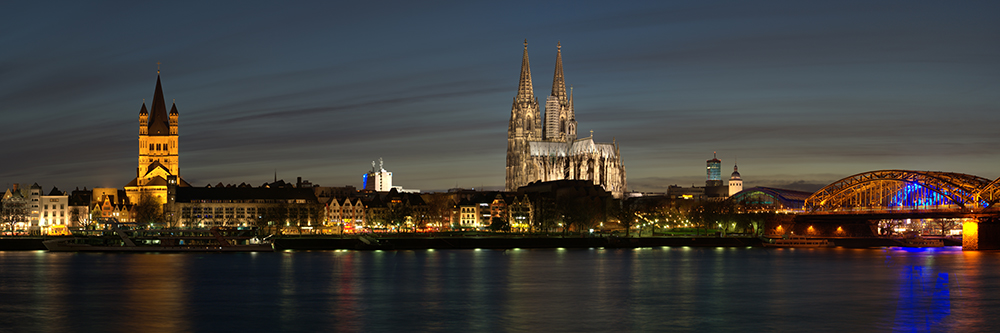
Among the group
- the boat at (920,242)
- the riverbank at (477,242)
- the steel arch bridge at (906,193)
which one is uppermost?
the steel arch bridge at (906,193)

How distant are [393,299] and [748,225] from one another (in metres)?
88.5

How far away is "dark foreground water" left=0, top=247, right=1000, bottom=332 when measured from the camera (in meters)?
39.5

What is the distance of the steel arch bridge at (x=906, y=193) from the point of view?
106688 millimetres

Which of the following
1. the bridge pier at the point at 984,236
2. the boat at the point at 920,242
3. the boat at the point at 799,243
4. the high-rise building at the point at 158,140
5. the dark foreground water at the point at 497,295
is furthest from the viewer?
the high-rise building at the point at 158,140

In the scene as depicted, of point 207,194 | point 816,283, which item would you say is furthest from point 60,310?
point 207,194

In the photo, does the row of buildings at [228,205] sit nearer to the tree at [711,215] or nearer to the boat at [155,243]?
the tree at [711,215]

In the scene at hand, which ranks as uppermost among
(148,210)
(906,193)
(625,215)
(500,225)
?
(906,193)

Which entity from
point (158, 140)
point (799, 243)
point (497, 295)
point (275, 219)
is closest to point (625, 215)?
point (799, 243)

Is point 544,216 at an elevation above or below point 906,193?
below

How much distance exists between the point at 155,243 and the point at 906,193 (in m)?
83.4

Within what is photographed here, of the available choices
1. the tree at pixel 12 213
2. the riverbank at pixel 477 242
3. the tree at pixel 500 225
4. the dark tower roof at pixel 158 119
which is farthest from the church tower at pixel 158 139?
the riverbank at pixel 477 242

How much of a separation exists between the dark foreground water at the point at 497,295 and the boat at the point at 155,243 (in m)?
15.5

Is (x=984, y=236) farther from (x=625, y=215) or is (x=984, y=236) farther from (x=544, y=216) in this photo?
(x=544, y=216)

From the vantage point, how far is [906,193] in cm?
12212
